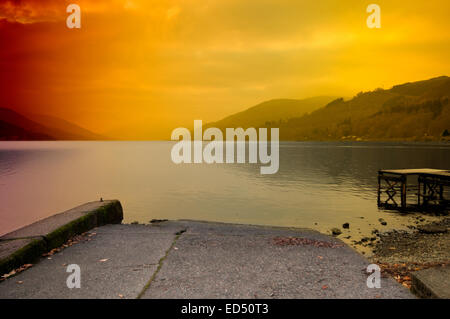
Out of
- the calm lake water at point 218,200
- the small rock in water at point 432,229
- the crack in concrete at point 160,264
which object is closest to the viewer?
the crack in concrete at point 160,264

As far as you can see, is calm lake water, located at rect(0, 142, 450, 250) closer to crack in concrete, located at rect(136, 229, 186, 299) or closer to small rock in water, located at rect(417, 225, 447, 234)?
small rock in water, located at rect(417, 225, 447, 234)

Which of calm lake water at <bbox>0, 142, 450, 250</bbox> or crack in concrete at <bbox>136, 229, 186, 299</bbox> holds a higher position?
crack in concrete at <bbox>136, 229, 186, 299</bbox>

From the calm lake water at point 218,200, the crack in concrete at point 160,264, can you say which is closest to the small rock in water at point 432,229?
the calm lake water at point 218,200

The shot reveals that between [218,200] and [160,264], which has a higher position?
[160,264]

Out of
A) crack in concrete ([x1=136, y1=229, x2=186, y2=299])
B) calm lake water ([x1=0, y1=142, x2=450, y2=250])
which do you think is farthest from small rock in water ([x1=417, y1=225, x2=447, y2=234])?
crack in concrete ([x1=136, y1=229, x2=186, y2=299])

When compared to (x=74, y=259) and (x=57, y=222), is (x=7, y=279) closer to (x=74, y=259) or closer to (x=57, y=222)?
(x=74, y=259)

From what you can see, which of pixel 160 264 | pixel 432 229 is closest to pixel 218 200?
pixel 432 229

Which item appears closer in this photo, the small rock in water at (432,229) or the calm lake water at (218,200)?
the small rock in water at (432,229)

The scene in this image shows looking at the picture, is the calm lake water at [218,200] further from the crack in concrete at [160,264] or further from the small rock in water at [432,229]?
the crack in concrete at [160,264]

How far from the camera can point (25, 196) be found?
4125cm

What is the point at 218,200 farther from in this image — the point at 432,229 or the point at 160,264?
the point at 160,264

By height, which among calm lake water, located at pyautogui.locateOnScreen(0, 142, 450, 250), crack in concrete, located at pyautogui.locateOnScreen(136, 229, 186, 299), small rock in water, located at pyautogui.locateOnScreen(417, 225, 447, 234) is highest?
crack in concrete, located at pyautogui.locateOnScreen(136, 229, 186, 299)

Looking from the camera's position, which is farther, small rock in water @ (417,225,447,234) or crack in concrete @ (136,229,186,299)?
small rock in water @ (417,225,447,234)

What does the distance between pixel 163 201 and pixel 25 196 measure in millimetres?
19153
